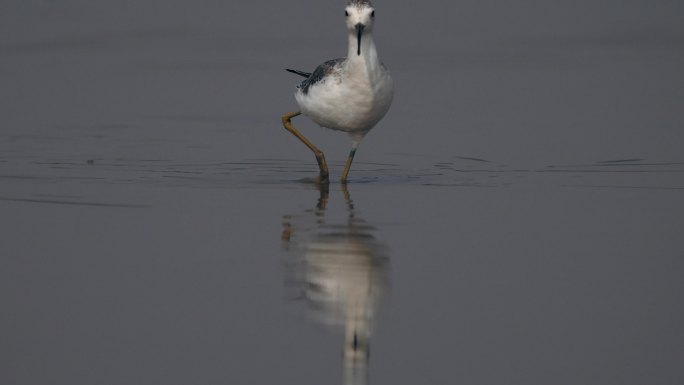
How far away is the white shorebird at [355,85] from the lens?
1157cm

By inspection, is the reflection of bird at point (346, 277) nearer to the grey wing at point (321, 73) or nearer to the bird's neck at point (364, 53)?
the bird's neck at point (364, 53)

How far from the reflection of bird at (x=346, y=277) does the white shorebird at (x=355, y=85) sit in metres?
1.90

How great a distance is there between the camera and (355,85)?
458 inches

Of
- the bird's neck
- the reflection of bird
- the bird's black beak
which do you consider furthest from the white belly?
the reflection of bird

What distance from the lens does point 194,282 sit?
795cm

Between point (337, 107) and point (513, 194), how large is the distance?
5.69 feet

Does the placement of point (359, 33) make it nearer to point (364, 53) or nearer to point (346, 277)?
point (364, 53)

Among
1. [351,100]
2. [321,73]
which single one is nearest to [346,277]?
[351,100]

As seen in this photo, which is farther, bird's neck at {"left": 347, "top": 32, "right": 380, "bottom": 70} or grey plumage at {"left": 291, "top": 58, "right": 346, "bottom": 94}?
grey plumage at {"left": 291, "top": 58, "right": 346, "bottom": 94}

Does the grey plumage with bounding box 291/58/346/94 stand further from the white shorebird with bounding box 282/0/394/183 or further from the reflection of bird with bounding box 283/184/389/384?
the reflection of bird with bounding box 283/184/389/384

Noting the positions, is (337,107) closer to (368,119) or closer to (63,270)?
(368,119)

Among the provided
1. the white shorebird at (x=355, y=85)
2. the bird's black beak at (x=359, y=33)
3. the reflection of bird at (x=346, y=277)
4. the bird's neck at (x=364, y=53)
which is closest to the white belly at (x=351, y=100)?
the white shorebird at (x=355, y=85)

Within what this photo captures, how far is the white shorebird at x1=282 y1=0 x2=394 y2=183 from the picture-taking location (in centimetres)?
1157

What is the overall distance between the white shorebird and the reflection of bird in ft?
6.22
